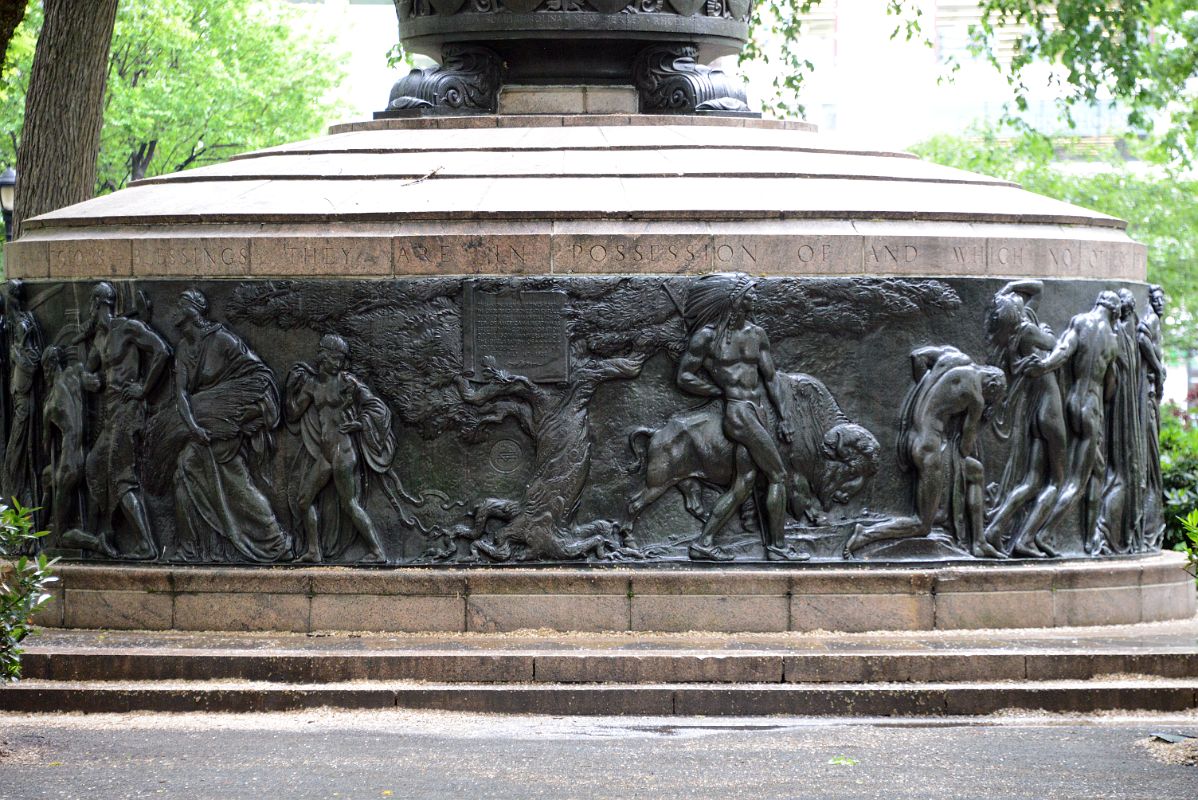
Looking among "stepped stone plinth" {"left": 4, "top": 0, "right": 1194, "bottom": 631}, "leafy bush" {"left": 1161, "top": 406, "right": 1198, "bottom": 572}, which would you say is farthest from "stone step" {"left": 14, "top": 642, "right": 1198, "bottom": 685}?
"leafy bush" {"left": 1161, "top": 406, "right": 1198, "bottom": 572}

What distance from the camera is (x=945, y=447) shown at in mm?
12062

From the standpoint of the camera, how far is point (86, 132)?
19.7 metres

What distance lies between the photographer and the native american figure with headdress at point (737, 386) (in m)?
11.8

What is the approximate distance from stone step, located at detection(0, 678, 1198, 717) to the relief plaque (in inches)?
83.5

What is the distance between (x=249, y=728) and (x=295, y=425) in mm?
2454

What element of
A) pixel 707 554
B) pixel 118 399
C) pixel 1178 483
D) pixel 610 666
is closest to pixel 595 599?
pixel 707 554

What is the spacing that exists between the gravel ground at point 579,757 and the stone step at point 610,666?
1.40 ft

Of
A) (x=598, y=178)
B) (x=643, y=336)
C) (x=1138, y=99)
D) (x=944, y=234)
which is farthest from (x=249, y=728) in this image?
(x=1138, y=99)

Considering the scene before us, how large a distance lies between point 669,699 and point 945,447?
8.61 feet

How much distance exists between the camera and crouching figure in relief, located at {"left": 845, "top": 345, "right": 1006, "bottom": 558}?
1200 centimetres

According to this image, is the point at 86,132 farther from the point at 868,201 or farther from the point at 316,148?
the point at 868,201

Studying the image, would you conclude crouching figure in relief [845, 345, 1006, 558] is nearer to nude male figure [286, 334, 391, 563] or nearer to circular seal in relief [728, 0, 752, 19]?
nude male figure [286, 334, 391, 563]

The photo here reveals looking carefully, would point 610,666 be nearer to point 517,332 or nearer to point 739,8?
point 517,332

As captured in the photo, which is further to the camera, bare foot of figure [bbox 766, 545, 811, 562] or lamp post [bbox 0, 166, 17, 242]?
lamp post [bbox 0, 166, 17, 242]
